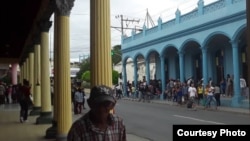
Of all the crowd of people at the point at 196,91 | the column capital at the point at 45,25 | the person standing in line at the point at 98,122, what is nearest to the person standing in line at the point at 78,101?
the crowd of people at the point at 196,91

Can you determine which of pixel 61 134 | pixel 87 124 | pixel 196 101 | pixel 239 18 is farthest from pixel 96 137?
pixel 196 101

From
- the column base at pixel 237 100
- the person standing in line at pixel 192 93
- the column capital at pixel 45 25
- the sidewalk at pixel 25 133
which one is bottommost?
the sidewalk at pixel 25 133

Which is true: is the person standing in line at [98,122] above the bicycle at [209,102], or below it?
above

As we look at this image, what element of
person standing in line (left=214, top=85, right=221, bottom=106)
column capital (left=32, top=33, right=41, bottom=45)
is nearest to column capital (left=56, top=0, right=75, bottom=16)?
column capital (left=32, top=33, right=41, bottom=45)

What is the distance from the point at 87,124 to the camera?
330cm

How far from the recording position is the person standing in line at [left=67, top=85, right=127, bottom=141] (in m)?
3.26

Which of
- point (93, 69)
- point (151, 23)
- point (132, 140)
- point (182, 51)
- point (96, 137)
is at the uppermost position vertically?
point (151, 23)

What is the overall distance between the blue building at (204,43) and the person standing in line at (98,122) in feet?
66.2

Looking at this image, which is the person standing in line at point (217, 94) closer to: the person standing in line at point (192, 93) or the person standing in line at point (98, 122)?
the person standing in line at point (192, 93)

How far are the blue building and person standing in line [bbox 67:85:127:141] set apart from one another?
20.2 meters

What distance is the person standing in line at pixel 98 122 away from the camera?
326 cm

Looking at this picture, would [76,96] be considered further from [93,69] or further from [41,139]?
[93,69]

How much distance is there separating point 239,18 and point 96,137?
21.1 metres

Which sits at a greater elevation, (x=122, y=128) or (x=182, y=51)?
(x=182, y=51)
